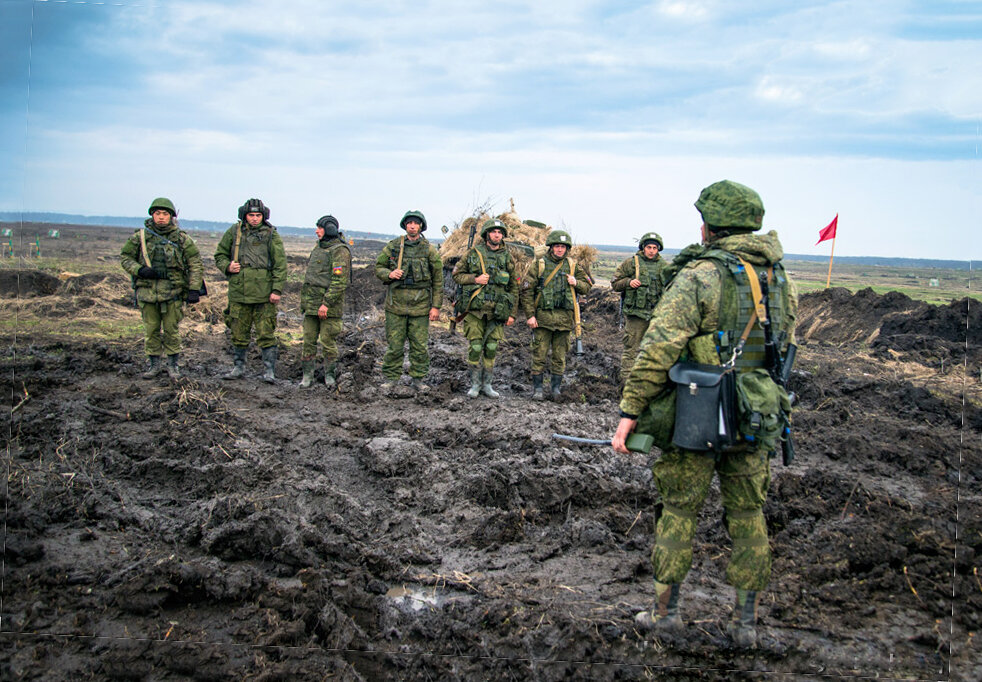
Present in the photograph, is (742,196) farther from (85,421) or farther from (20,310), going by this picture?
(20,310)

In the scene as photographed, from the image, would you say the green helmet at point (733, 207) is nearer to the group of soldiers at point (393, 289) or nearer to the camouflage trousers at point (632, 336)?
the group of soldiers at point (393, 289)

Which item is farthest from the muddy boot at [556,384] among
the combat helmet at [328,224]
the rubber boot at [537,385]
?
the combat helmet at [328,224]

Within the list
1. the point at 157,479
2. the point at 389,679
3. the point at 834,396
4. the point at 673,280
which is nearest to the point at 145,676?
the point at 389,679

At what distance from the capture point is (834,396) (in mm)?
8891

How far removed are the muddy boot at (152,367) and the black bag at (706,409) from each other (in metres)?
6.94

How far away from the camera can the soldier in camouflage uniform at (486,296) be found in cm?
825

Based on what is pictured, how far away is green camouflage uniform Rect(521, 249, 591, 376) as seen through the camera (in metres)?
8.34

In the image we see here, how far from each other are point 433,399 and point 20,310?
894cm

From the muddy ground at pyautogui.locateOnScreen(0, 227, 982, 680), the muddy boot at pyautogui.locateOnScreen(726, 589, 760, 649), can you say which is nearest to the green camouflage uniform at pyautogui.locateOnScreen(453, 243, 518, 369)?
the muddy ground at pyautogui.locateOnScreen(0, 227, 982, 680)

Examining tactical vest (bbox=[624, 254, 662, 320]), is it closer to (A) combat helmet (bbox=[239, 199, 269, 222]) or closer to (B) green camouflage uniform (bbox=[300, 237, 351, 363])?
(B) green camouflage uniform (bbox=[300, 237, 351, 363])

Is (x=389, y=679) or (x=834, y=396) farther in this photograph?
(x=834, y=396)

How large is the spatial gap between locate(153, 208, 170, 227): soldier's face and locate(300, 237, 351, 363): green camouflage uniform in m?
1.76

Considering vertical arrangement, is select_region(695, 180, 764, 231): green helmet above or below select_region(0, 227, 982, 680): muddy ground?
above

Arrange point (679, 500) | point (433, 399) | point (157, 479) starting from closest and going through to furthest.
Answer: point (679, 500)
point (157, 479)
point (433, 399)
